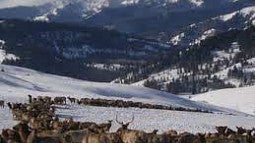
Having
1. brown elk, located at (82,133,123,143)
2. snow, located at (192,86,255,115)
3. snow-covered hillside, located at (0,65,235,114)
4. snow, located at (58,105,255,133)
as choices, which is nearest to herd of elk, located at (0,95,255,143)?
brown elk, located at (82,133,123,143)

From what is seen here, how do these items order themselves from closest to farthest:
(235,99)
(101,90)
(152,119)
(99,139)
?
(99,139) < (152,119) < (101,90) < (235,99)

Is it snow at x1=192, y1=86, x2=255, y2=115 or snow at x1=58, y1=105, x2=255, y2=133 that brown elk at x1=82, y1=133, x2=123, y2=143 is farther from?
snow at x1=192, y1=86, x2=255, y2=115

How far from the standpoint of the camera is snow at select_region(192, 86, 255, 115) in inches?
5443

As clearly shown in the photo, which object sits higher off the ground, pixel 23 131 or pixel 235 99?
pixel 235 99

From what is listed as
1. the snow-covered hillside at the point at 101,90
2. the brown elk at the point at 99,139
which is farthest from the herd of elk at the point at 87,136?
the snow-covered hillside at the point at 101,90

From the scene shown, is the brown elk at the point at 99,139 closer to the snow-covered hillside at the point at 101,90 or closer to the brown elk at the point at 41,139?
the brown elk at the point at 41,139

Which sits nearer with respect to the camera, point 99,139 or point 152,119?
point 99,139

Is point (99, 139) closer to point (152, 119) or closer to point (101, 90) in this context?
point (152, 119)

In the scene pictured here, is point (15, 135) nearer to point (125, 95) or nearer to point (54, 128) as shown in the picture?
point (54, 128)

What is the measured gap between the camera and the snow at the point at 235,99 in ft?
454

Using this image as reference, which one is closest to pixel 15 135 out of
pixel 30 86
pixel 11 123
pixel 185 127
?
pixel 11 123

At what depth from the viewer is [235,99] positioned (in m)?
150

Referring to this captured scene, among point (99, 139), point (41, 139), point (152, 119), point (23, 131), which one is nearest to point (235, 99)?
point (152, 119)

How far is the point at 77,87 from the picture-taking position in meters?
105
